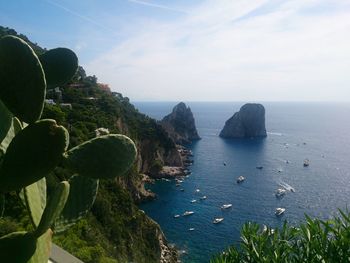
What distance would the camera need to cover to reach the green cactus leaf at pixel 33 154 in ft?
5.36

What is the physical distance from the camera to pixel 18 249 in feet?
6.14

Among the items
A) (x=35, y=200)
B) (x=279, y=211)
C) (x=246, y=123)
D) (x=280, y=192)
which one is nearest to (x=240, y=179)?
(x=280, y=192)

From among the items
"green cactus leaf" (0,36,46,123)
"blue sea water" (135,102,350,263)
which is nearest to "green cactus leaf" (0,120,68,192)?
"green cactus leaf" (0,36,46,123)

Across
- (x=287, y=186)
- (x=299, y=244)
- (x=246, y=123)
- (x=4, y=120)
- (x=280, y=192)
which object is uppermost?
(x=4, y=120)

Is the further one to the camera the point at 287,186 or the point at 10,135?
the point at 287,186

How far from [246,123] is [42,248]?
85354mm

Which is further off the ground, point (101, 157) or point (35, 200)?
point (101, 157)

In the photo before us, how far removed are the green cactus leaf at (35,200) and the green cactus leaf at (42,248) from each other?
0.24 feet

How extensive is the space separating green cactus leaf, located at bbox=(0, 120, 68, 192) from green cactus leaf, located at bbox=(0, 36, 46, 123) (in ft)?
0.37

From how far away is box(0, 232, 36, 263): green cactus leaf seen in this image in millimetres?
1864

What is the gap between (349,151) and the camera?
67.9m

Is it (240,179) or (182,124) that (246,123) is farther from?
(240,179)

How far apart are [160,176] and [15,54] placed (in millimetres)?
46121

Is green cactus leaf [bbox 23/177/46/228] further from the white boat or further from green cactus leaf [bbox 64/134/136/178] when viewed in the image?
the white boat
